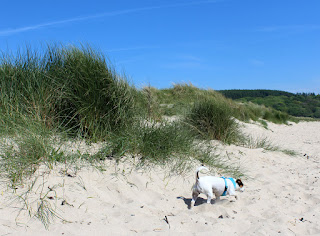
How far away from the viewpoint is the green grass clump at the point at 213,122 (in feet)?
18.6

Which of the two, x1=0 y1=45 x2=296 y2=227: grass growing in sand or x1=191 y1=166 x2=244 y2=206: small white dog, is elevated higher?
x1=0 y1=45 x2=296 y2=227: grass growing in sand

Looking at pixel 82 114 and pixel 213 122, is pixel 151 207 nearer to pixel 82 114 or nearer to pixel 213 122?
pixel 82 114

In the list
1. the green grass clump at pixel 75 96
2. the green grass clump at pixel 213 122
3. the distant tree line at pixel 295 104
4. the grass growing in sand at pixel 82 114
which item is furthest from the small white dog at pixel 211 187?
the distant tree line at pixel 295 104

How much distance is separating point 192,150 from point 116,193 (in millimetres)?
1651

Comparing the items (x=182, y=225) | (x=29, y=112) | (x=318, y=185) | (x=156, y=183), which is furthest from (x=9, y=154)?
(x=318, y=185)

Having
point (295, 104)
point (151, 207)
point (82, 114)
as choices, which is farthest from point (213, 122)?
point (295, 104)

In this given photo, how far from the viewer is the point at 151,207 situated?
2754 mm

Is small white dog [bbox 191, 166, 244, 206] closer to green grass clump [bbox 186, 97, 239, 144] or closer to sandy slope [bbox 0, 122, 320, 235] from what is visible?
sandy slope [bbox 0, 122, 320, 235]

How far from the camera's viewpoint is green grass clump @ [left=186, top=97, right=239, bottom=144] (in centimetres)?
566

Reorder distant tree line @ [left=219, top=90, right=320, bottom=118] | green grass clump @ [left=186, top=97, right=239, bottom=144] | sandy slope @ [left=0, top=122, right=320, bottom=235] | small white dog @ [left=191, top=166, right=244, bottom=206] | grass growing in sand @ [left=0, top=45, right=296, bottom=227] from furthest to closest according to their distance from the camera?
distant tree line @ [left=219, top=90, right=320, bottom=118] → green grass clump @ [left=186, top=97, right=239, bottom=144] → grass growing in sand @ [left=0, top=45, right=296, bottom=227] → small white dog @ [left=191, top=166, right=244, bottom=206] → sandy slope @ [left=0, top=122, right=320, bottom=235]

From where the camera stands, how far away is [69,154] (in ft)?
10.9

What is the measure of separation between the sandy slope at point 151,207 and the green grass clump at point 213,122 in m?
1.94

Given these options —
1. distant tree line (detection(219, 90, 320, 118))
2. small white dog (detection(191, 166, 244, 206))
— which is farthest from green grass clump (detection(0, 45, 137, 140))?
distant tree line (detection(219, 90, 320, 118))

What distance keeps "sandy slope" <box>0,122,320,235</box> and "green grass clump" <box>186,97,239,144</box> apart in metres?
1.94
